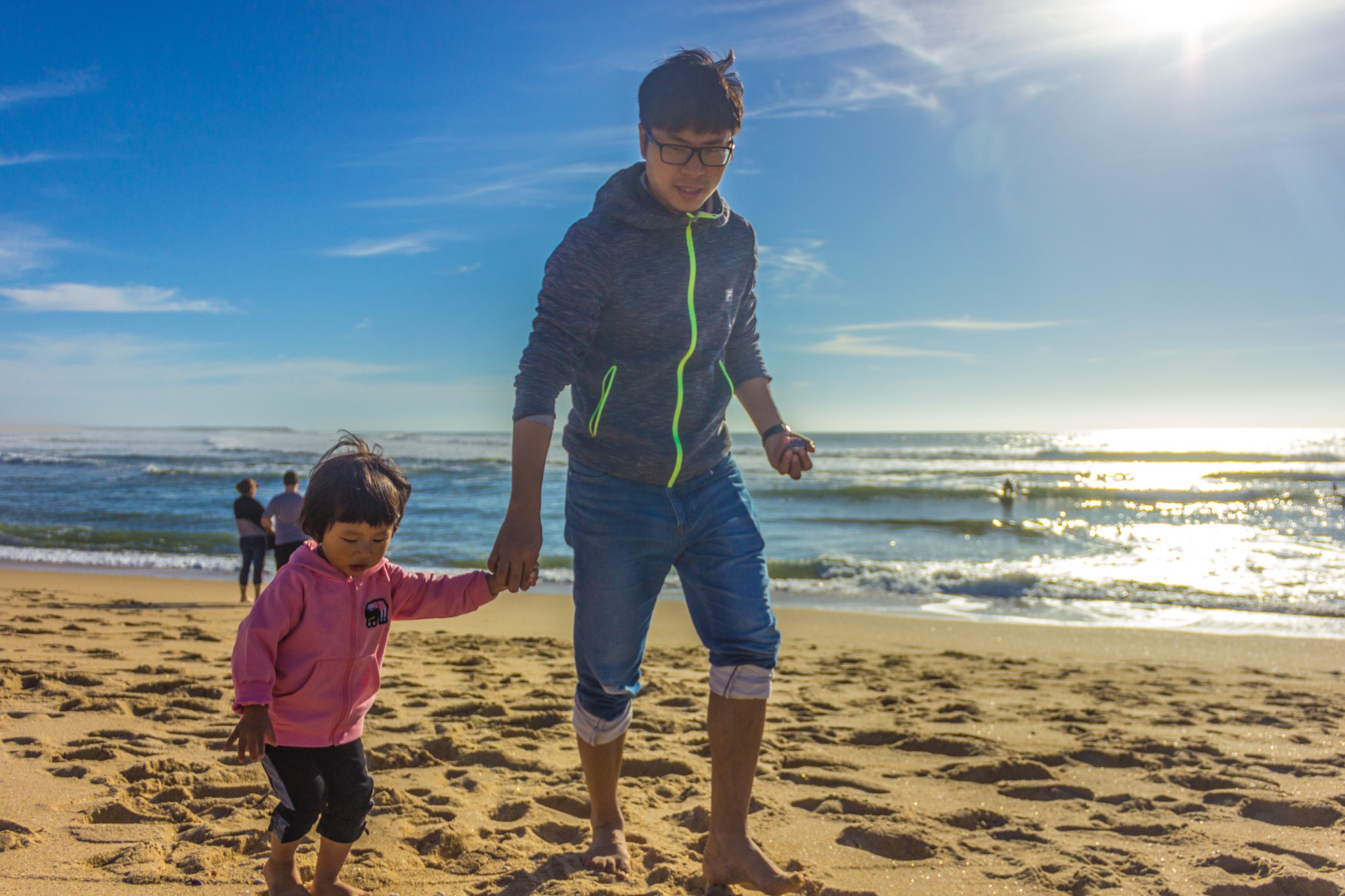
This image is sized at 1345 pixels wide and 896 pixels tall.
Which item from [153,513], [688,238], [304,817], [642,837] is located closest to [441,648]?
[642,837]

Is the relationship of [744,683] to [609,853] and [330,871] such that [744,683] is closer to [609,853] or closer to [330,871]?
[609,853]

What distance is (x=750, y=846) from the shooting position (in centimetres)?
213

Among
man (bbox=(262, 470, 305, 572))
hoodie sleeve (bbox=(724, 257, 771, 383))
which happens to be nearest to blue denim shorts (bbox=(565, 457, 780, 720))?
hoodie sleeve (bbox=(724, 257, 771, 383))

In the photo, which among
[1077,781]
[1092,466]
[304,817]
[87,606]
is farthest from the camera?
[1092,466]

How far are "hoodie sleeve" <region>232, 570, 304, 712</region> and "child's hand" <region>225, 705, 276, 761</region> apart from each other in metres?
0.02

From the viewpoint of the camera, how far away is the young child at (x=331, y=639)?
1846 millimetres

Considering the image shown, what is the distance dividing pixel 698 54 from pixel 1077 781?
114 inches

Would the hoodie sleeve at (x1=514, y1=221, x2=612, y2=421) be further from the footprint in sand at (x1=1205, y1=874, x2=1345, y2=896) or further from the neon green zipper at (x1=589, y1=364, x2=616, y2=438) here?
the footprint in sand at (x1=1205, y1=874, x2=1345, y2=896)

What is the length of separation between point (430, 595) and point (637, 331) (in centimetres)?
82

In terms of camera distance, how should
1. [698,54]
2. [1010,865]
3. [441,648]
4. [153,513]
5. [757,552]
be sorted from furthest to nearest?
[153,513] → [441,648] → [1010,865] → [757,552] → [698,54]

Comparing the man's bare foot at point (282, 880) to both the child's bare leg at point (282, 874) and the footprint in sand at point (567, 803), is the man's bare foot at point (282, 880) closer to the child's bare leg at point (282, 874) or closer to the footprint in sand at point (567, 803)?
the child's bare leg at point (282, 874)

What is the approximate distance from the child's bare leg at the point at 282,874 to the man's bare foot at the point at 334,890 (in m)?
0.03

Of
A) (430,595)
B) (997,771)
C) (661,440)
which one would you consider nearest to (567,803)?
(430,595)

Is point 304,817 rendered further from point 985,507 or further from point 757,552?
point 985,507
